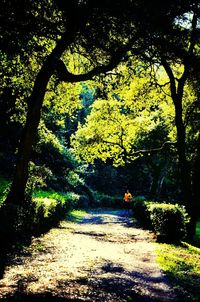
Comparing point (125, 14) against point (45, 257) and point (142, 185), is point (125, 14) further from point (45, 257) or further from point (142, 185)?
point (142, 185)

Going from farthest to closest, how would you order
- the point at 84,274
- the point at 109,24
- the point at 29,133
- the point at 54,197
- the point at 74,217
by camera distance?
the point at 74,217 < the point at 54,197 < the point at 29,133 < the point at 109,24 < the point at 84,274

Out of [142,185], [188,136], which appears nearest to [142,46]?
[188,136]

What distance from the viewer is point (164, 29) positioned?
9.22m

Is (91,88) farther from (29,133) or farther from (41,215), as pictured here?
(41,215)

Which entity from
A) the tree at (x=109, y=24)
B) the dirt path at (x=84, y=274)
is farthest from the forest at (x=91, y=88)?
the dirt path at (x=84, y=274)

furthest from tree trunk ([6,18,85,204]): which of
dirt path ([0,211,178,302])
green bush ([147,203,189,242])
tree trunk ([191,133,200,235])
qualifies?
tree trunk ([191,133,200,235])

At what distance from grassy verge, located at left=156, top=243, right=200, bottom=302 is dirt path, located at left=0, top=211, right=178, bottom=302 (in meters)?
0.29

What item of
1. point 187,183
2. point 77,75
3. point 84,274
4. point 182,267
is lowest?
point 84,274

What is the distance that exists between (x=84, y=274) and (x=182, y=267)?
12.5 feet

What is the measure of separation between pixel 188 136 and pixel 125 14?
16.7 meters

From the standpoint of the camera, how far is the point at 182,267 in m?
11.0

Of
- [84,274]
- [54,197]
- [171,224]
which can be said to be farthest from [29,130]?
[54,197]

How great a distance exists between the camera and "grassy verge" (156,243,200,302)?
26.6 ft

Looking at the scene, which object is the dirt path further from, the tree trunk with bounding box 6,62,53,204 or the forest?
the tree trunk with bounding box 6,62,53,204
